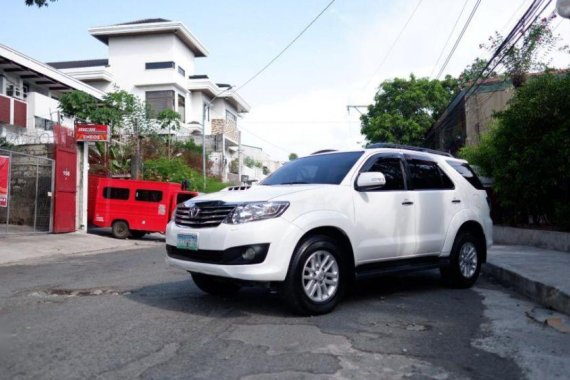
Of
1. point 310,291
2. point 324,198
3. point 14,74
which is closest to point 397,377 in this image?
point 310,291

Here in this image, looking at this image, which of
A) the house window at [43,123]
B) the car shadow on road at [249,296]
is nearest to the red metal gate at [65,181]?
the house window at [43,123]

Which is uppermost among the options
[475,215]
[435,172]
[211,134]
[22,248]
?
[211,134]

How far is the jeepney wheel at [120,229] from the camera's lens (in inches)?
712

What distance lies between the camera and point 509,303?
6.43 meters

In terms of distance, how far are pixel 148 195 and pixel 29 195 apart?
12.0ft

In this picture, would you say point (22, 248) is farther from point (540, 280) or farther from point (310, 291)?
point (540, 280)

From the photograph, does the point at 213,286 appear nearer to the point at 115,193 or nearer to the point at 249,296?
the point at 249,296

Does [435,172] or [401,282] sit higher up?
[435,172]

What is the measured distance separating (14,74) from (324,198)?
76.7 ft

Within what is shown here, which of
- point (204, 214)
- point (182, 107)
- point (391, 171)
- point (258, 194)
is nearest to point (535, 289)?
point (391, 171)

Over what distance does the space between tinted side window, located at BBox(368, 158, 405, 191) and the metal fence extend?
12813mm

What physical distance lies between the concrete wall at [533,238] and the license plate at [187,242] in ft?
27.4

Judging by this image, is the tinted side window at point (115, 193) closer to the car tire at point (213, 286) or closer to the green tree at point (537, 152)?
the green tree at point (537, 152)

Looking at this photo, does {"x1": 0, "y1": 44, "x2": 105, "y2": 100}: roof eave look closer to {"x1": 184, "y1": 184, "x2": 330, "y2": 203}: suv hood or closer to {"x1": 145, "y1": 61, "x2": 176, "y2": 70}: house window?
{"x1": 145, "y1": 61, "x2": 176, "y2": 70}: house window
